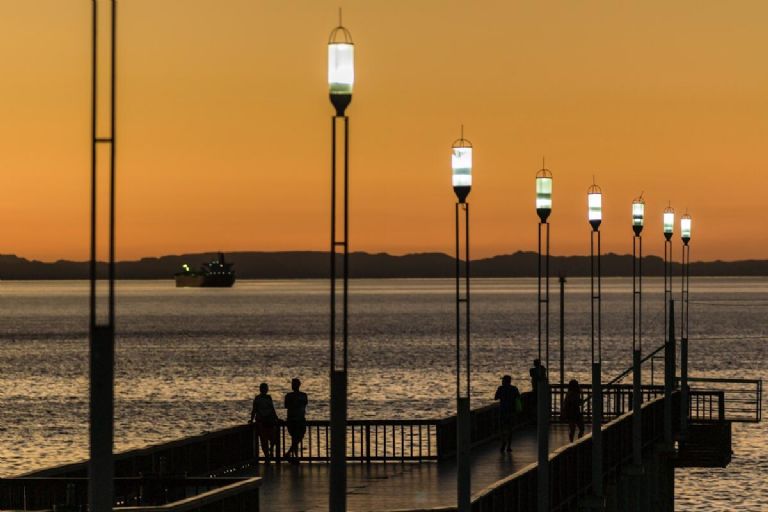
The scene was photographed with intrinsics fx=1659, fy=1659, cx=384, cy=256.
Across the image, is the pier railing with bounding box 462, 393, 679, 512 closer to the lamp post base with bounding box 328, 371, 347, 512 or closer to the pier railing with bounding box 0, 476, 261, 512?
the pier railing with bounding box 0, 476, 261, 512

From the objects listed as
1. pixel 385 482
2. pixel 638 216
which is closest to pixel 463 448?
pixel 385 482

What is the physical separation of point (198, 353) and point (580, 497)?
392 feet

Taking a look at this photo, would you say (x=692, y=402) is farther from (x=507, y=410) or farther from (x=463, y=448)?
(x=463, y=448)

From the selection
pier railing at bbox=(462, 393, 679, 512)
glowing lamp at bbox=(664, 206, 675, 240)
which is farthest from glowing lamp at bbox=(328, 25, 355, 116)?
glowing lamp at bbox=(664, 206, 675, 240)

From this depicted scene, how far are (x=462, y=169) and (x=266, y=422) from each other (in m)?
13.1

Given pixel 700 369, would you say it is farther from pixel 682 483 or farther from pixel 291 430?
pixel 291 430

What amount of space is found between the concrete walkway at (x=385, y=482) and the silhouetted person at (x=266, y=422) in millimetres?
427

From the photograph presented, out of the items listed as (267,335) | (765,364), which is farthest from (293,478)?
(267,335)

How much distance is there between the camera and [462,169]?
21.7m

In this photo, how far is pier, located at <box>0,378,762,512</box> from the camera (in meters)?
22.9

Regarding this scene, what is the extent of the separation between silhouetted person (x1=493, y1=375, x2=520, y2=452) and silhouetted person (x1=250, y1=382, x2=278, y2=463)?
512 centimetres

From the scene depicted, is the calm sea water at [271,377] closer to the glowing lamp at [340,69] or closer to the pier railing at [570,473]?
the pier railing at [570,473]

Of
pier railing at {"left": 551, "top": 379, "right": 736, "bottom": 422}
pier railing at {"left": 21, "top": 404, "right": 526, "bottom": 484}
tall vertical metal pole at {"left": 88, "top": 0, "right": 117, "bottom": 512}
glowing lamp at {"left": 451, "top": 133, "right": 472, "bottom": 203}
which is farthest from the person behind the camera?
pier railing at {"left": 551, "top": 379, "right": 736, "bottom": 422}

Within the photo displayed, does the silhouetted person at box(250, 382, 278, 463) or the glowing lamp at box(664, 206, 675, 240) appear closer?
the silhouetted person at box(250, 382, 278, 463)
